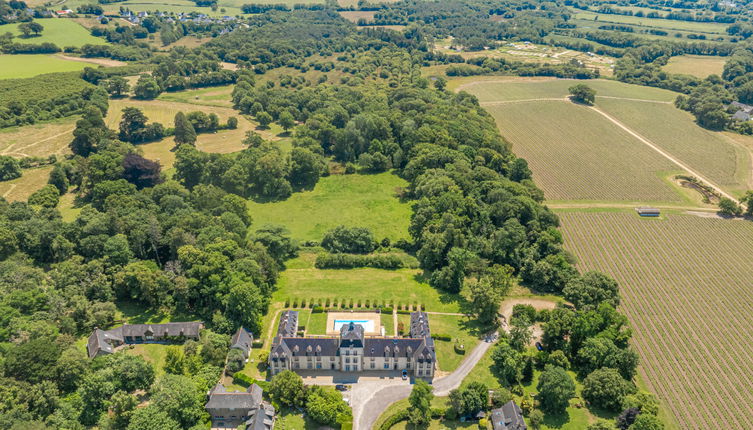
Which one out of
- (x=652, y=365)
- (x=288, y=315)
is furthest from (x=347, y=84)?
(x=652, y=365)

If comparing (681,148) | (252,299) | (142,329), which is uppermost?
(681,148)

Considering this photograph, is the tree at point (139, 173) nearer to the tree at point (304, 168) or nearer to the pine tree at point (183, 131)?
the pine tree at point (183, 131)

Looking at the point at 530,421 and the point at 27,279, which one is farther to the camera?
the point at 27,279

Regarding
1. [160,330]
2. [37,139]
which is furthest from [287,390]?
[37,139]

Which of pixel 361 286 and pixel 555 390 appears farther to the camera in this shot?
pixel 361 286

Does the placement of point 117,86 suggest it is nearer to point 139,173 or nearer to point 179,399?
point 139,173

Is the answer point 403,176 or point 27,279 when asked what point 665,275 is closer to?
point 403,176

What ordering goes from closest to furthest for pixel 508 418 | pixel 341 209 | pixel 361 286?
pixel 508 418 < pixel 361 286 < pixel 341 209
